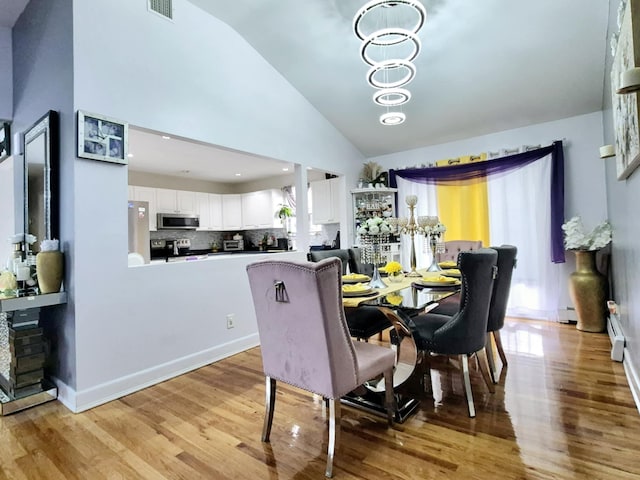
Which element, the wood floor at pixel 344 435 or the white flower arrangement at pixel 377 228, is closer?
the wood floor at pixel 344 435

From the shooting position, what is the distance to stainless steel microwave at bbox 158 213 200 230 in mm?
5965

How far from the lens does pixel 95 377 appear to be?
2.46 metres

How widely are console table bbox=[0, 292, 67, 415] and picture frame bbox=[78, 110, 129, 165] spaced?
104 cm

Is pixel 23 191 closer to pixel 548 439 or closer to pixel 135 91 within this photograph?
pixel 135 91

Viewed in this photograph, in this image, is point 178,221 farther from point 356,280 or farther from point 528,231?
point 528,231

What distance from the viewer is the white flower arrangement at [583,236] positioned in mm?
3604

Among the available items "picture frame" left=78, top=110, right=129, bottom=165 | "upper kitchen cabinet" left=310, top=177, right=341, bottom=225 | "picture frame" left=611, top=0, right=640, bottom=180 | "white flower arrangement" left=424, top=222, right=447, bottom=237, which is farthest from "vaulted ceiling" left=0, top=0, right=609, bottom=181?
"white flower arrangement" left=424, top=222, right=447, bottom=237

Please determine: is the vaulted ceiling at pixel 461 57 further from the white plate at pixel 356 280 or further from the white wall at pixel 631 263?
the white plate at pixel 356 280

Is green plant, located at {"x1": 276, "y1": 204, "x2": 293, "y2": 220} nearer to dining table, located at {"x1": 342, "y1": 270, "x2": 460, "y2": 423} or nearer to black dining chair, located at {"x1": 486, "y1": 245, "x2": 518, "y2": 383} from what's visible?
dining table, located at {"x1": 342, "y1": 270, "x2": 460, "y2": 423}

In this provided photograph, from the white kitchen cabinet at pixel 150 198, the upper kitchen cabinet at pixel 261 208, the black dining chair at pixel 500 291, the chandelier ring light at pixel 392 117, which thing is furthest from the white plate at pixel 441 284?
the white kitchen cabinet at pixel 150 198

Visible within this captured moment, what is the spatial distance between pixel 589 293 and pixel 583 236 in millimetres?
623

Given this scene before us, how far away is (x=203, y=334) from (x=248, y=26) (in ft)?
10.0

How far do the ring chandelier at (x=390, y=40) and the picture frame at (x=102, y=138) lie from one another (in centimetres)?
189

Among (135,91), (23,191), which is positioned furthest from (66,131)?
(23,191)
